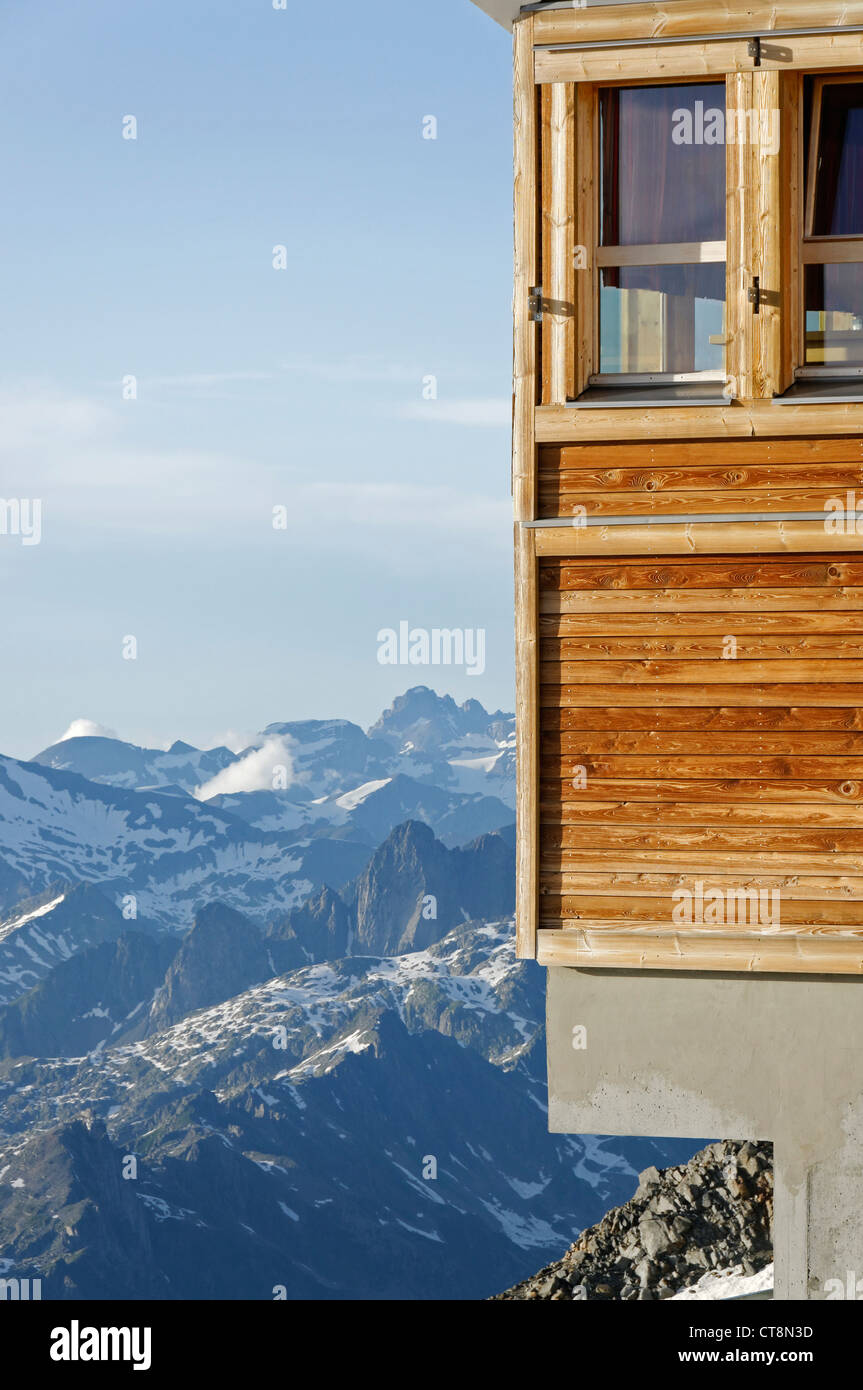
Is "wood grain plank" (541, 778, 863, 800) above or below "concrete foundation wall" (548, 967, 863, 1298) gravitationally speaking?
above

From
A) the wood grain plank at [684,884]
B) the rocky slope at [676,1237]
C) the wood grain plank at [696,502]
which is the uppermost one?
the wood grain plank at [696,502]

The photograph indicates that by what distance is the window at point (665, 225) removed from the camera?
32.9 ft

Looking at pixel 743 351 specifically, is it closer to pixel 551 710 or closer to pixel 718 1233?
pixel 551 710

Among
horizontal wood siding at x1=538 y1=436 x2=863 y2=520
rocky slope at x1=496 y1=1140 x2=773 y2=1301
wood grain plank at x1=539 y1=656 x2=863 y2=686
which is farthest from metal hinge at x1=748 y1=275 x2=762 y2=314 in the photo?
rocky slope at x1=496 y1=1140 x2=773 y2=1301

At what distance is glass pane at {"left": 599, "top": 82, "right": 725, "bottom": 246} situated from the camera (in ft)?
32.8

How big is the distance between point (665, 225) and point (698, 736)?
3490mm

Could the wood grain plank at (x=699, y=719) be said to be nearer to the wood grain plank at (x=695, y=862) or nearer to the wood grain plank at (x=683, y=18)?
the wood grain plank at (x=695, y=862)

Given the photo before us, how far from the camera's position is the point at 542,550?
1004 centimetres

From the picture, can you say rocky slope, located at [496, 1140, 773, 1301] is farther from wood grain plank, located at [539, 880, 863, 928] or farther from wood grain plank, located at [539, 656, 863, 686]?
wood grain plank, located at [539, 656, 863, 686]

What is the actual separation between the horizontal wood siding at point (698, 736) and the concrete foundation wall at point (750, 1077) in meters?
0.27

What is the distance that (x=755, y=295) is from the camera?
9781 mm

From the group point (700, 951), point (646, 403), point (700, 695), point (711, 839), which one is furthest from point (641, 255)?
point (700, 951)

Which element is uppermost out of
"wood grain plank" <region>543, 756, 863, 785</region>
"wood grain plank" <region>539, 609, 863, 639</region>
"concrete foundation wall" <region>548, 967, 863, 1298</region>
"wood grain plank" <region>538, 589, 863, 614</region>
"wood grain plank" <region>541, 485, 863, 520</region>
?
"wood grain plank" <region>541, 485, 863, 520</region>

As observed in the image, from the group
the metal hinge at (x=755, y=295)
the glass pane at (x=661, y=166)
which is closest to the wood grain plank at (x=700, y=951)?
the metal hinge at (x=755, y=295)
